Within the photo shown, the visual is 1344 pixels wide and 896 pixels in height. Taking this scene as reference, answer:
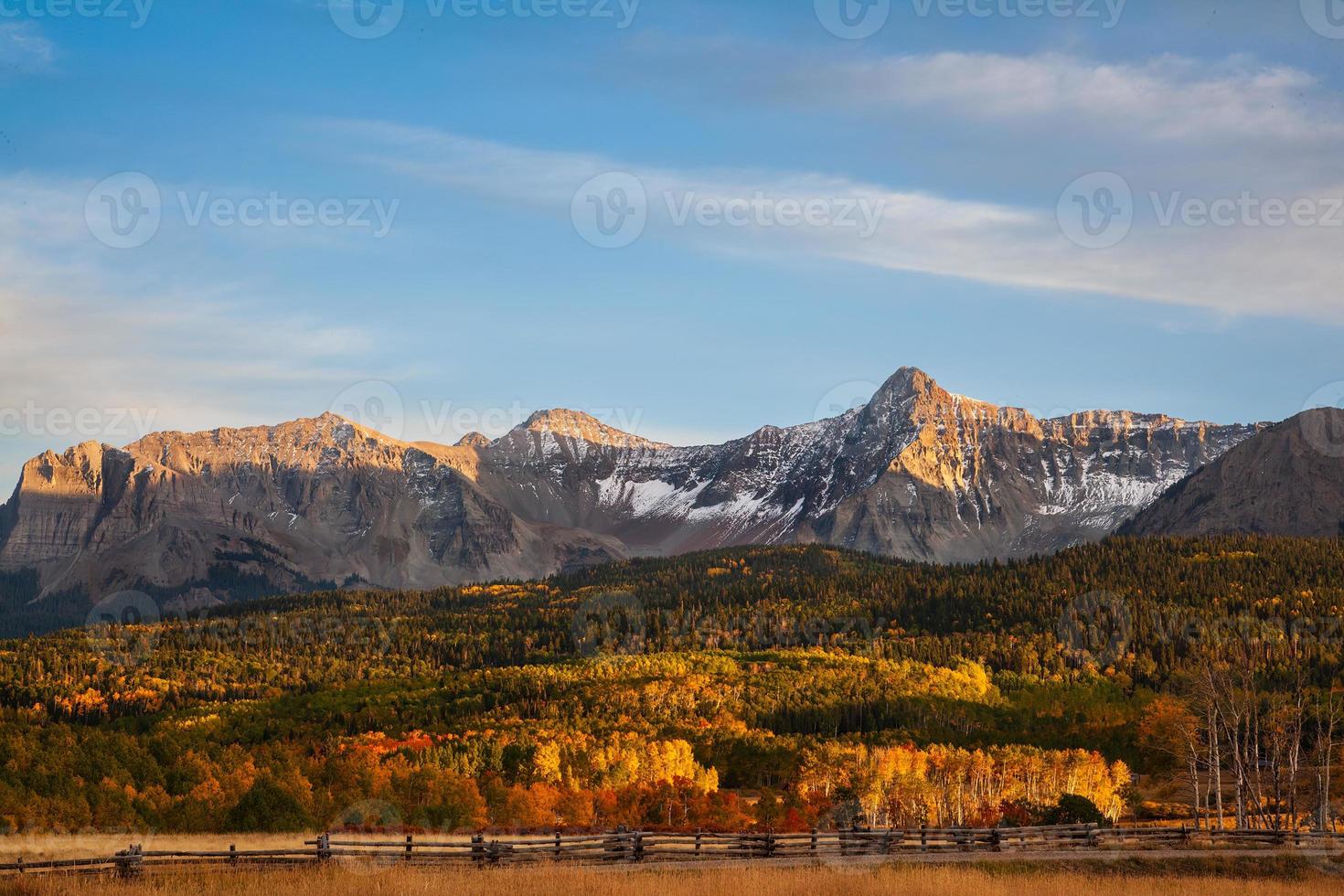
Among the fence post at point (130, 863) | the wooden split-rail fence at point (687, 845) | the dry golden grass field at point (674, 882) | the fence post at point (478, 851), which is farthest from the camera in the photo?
the fence post at point (478, 851)

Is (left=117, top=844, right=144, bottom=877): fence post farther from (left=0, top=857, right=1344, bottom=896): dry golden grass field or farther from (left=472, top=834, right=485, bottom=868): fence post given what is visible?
(left=472, top=834, right=485, bottom=868): fence post

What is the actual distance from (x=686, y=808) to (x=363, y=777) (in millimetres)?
36922

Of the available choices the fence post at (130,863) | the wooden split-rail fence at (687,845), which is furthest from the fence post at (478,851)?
the fence post at (130,863)

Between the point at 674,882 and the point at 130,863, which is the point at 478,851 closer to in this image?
the point at 674,882

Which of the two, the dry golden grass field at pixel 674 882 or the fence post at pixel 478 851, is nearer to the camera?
the dry golden grass field at pixel 674 882

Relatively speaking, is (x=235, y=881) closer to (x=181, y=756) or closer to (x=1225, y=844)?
(x=1225, y=844)

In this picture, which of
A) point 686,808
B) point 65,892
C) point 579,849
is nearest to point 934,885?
point 579,849

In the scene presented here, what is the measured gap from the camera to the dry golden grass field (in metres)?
50.4

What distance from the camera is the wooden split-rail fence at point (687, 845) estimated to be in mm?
58719

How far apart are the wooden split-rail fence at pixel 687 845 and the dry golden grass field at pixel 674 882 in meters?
3.57

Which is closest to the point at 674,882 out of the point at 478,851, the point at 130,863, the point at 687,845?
the point at 478,851

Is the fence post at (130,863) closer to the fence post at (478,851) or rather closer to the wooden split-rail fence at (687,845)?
the wooden split-rail fence at (687,845)

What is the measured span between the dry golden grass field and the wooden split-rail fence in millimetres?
3572

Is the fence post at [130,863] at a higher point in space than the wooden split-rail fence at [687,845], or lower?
higher
